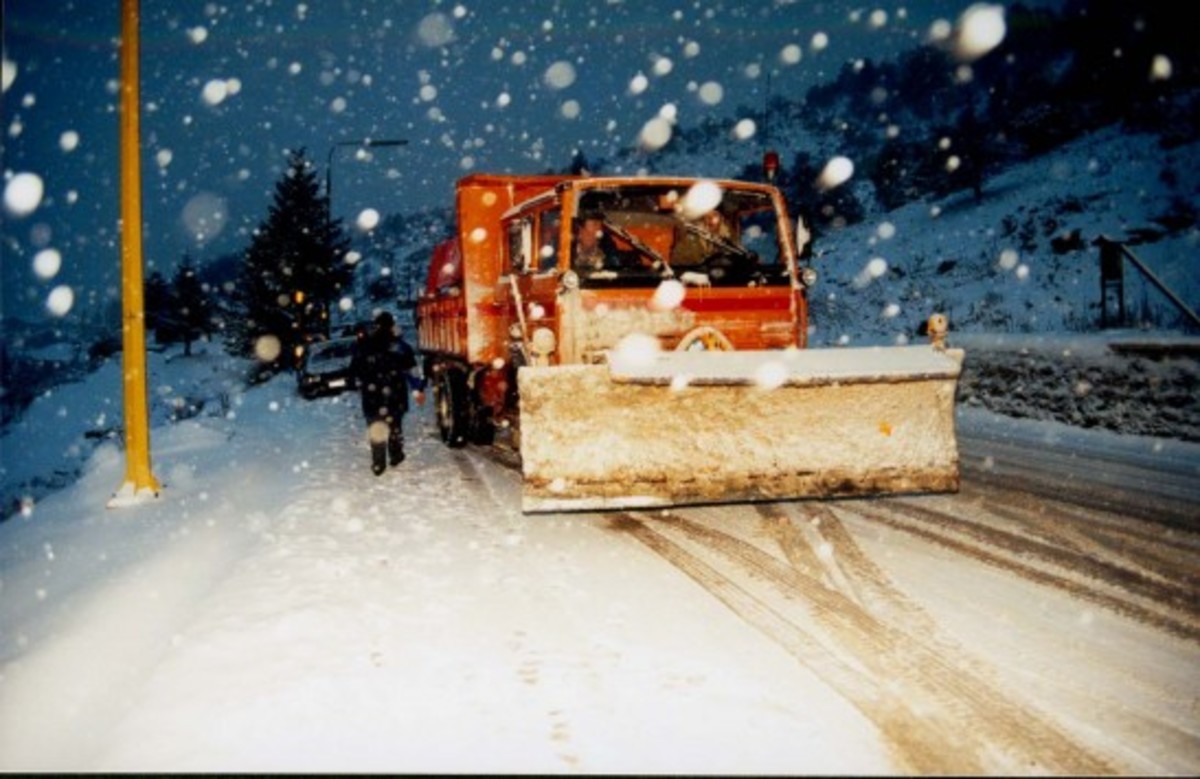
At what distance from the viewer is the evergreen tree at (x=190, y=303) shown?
69500mm

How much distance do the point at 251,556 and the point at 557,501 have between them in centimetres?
207

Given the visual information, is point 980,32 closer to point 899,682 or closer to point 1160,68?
point 1160,68

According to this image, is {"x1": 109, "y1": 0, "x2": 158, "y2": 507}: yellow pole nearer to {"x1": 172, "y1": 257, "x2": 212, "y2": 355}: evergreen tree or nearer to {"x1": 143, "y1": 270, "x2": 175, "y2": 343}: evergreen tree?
{"x1": 172, "y1": 257, "x2": 212, "y2": 355}: evergreen tree

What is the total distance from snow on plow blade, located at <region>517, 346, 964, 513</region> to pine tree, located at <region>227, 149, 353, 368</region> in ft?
123

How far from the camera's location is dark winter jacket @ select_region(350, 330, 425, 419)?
8.95 m

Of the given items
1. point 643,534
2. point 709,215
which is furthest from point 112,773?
point 709,215

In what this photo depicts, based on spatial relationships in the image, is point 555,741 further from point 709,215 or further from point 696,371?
point 709,215

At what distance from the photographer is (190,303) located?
231 ft

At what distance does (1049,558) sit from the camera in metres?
4.93

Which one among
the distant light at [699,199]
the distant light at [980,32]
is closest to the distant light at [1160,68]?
the distant light at [980,32]

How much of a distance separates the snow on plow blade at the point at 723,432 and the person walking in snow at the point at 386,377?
12.6ft

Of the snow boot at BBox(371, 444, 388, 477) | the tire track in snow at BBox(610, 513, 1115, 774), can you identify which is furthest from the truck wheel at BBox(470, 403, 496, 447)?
the tire track in snow at BBox(610, 513, 1115, 774)

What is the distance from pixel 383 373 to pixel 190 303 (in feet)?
231

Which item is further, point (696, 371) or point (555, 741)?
point (696, 371)
